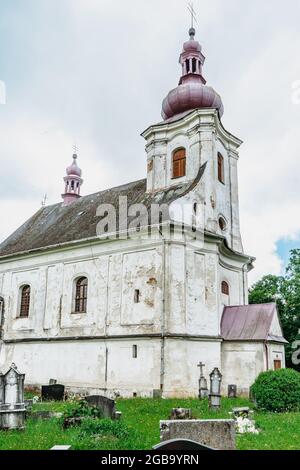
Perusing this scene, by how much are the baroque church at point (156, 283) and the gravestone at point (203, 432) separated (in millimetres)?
10342

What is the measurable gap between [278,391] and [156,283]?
6.99m

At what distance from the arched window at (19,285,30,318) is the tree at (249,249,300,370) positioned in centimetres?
1579

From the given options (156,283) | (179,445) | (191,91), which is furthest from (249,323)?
(179,445)

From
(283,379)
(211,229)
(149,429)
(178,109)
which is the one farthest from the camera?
(178,109)

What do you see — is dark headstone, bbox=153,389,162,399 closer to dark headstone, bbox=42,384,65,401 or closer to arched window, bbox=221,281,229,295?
dark headstone, bbox=42,384,65,401

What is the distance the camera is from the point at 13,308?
24547 millimetres

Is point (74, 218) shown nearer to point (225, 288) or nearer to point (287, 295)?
point (225, 288)

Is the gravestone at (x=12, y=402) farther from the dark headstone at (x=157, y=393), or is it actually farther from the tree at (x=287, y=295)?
the tree at (x=287, y=295)

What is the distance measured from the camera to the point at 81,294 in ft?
72.6

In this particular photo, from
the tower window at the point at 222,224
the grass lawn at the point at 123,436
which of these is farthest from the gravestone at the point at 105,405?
the tower window at the point at 222,224

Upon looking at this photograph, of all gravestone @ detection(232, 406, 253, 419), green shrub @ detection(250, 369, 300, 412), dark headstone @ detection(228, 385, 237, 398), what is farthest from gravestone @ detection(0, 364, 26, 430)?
dark headstone @ detection(228, 385, 237, 398)

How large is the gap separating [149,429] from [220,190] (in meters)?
14.9
